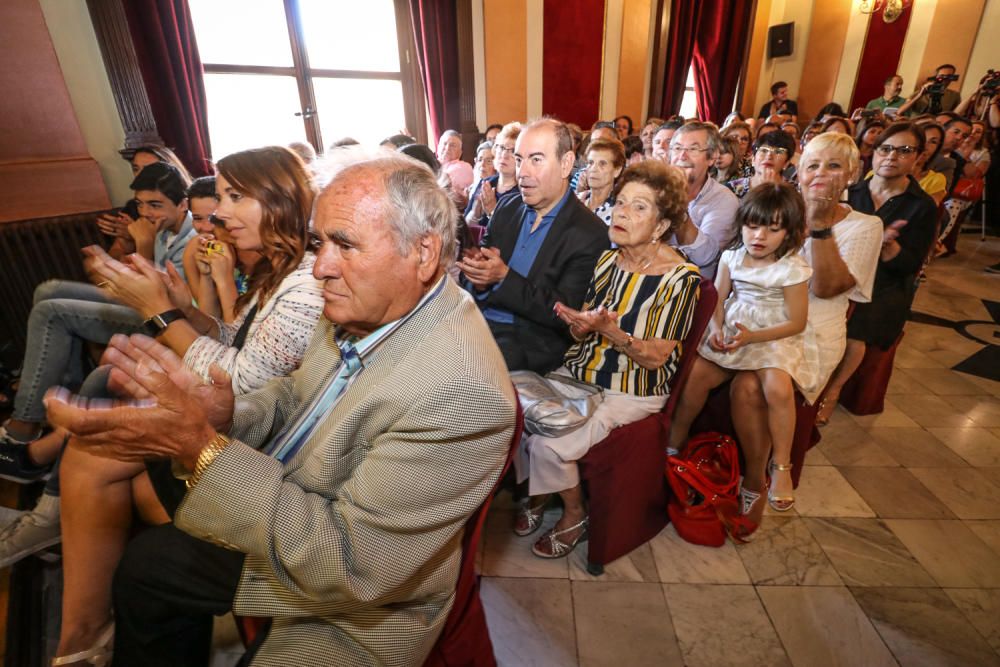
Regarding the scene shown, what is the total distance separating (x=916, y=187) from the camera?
2.44 m

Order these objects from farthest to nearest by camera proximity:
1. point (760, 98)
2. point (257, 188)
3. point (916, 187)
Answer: point (760, 98)
point (916, 187)
point (257, 188)

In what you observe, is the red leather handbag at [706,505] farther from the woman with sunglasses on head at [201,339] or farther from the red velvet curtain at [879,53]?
the red velvet curtain at [879,53]

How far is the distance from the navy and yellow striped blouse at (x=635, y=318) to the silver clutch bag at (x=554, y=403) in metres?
0.08

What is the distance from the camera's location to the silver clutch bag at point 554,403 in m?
1.62

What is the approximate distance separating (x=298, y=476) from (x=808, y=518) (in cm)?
210

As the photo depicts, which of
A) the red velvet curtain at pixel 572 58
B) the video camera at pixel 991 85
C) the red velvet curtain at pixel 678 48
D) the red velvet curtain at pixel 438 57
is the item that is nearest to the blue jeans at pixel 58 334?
the red velvet curtain at pixel 438 57

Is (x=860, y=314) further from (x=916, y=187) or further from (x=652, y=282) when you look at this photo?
(x=652, y=282)

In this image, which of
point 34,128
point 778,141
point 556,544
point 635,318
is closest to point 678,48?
point 778,141

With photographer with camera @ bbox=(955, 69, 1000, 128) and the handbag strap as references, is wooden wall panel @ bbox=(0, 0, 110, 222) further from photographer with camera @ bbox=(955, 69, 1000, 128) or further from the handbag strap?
photographer with camera @ bbox=(955, 69, 1000, 128)

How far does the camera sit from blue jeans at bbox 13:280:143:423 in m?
2.02

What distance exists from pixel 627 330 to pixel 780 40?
1044cm

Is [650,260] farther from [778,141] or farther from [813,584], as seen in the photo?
[778,141]

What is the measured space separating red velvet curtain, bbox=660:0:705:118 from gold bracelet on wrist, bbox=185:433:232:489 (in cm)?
824

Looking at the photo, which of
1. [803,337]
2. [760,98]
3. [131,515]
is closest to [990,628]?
[803,337]
